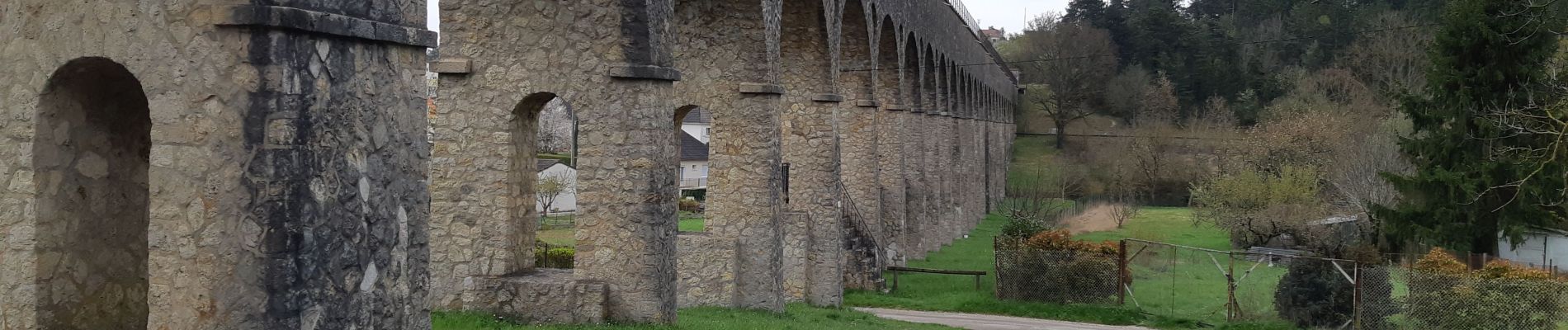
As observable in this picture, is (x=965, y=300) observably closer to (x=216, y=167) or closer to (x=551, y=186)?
(x=216, y=167)

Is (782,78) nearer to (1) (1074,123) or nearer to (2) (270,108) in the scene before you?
(2) (270,108)

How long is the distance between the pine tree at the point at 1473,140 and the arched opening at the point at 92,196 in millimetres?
16353

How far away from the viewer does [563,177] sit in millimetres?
38562

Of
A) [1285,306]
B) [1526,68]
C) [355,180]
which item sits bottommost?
[1285,306]

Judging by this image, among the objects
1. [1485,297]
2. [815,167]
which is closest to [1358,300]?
[1485,297]

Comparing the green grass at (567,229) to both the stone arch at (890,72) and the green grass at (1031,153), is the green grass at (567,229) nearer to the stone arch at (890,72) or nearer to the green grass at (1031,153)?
the stone arch at (890,72)

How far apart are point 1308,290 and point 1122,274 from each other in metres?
2.65

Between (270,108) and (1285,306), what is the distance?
46.4ft

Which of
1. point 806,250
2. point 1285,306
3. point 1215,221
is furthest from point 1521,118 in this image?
point 1215,221

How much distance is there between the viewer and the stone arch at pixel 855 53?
19828 mm

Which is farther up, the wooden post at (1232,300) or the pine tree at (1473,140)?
the pine tree at (1473,140)

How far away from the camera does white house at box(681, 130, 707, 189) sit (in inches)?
1848

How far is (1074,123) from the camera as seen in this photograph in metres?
63.3

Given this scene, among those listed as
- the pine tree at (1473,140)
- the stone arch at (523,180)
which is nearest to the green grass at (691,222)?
the pine tree at (1473,140)
